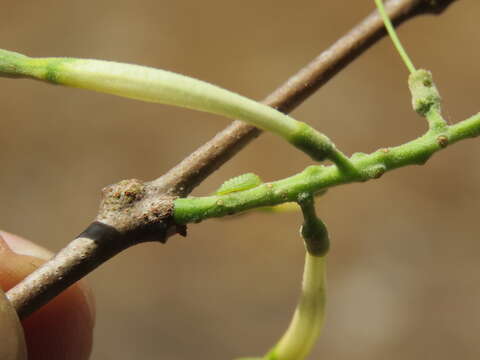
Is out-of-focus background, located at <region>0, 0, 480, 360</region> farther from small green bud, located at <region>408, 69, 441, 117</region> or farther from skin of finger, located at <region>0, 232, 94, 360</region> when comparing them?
small green bud, located at <region>408, 69, 441, 117</region>

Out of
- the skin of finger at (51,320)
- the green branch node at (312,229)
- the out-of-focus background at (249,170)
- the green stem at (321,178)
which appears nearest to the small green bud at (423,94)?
the green stem at (321,178)

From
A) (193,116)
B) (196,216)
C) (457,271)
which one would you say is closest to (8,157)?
(193,116)

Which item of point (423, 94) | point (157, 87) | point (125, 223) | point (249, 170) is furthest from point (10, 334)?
point (249, 170)

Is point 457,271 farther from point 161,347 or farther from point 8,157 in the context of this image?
point 8,157

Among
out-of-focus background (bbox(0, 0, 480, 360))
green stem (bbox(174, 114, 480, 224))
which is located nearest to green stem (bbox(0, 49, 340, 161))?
green stem (bbox(174, 114, 480, 224))

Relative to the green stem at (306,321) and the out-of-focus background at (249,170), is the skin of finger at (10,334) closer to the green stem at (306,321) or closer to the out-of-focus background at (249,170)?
the green stem at (306,321)
